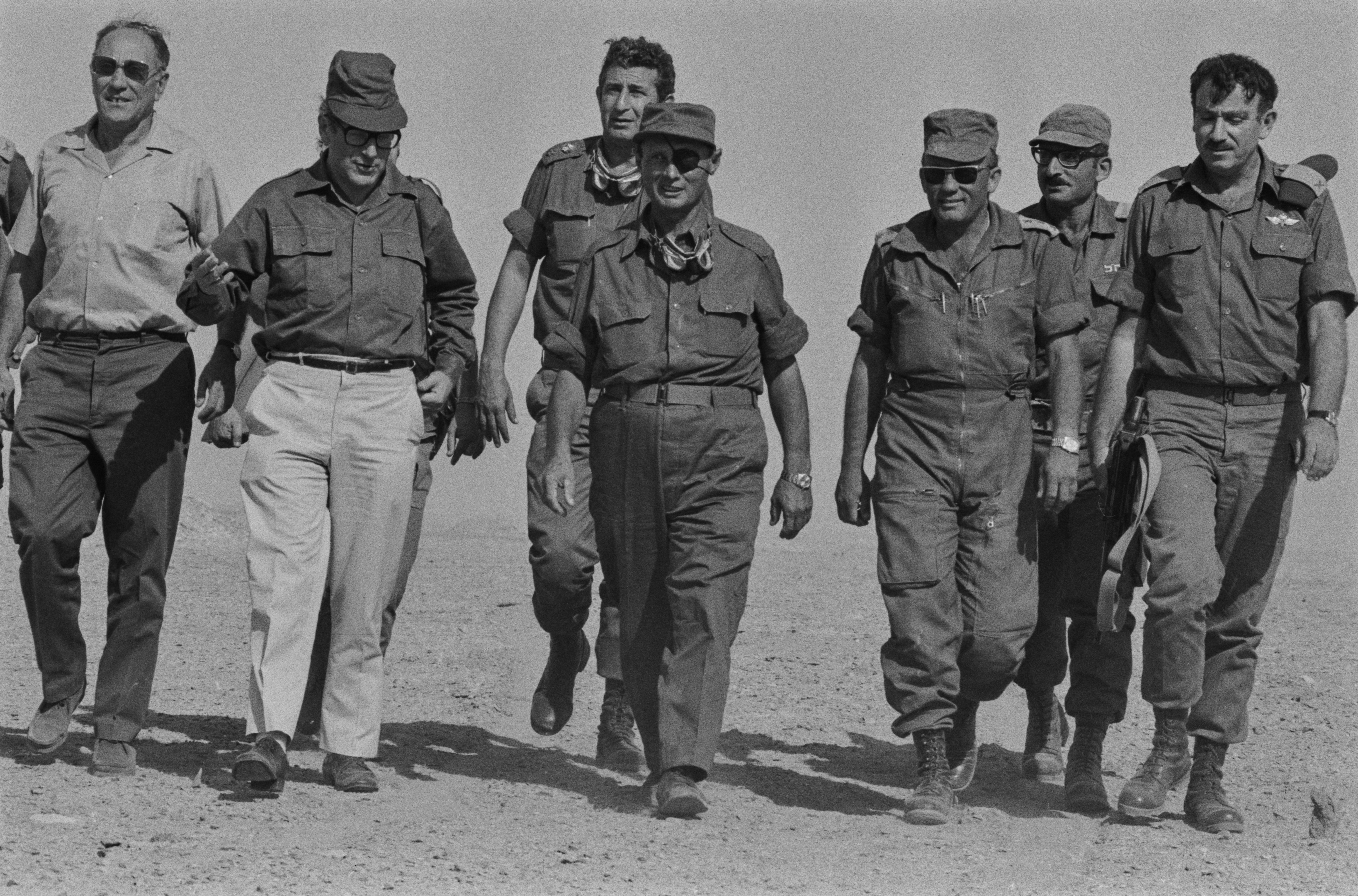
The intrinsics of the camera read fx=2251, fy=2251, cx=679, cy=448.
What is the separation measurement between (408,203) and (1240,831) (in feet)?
12.3

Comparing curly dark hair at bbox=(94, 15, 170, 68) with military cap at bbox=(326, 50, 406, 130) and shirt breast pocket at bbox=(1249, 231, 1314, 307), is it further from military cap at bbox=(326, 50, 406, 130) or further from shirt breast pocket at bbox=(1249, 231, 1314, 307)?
shirt breast pocket at bbox=(1249, 231, 1314, 307)

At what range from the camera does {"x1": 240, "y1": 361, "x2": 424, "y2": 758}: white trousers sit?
788 centimetres

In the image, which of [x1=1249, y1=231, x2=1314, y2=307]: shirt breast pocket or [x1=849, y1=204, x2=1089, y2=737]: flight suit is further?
[x1=849, y1=204, x2=1089, y2=737]: flight suit

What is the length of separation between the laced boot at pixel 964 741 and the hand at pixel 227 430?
2870mm

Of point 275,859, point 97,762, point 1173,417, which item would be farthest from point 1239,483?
point 97,762

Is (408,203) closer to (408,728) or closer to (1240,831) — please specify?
(408,728)

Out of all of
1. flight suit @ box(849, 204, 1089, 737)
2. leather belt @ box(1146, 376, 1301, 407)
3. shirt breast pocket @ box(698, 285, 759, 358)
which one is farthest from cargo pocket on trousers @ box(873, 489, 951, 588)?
leather belt @ box(1146, 376, 1301, 407)

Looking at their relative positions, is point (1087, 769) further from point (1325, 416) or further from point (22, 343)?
point (22, 343)

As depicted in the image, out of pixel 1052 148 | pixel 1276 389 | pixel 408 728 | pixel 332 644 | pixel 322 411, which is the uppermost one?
pixel 1052 148

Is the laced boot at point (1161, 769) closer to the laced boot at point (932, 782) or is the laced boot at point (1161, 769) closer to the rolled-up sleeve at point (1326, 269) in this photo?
the laced boot at point (932, 782)

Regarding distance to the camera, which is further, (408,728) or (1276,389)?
(408,728)

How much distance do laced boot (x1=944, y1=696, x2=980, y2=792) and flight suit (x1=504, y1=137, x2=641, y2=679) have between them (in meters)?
1.42

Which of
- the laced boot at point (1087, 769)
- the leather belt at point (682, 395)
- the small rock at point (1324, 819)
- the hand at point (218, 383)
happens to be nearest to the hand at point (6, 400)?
the hand at point (218, 383)

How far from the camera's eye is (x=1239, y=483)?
8.09 metres
